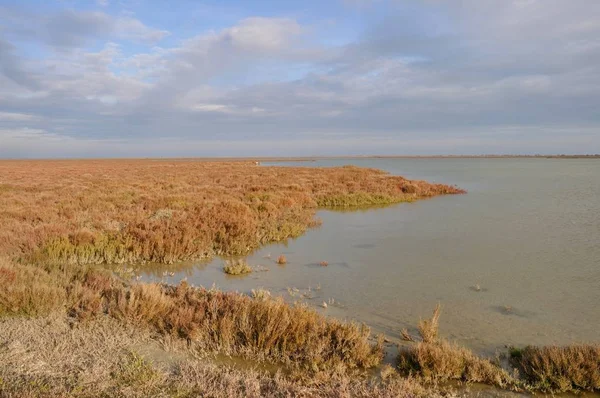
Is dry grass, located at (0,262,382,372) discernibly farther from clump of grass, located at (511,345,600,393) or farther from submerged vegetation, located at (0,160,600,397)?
clump of grass, located at (511,345,600,393)

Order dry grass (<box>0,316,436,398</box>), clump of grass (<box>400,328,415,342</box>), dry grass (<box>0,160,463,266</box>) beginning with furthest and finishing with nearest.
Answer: dry grass (<box>0,160,463,266</box>)
clump of grass (<box>400,328,415,342</box>)
dry grass (<box>0,316,436,398</box>)

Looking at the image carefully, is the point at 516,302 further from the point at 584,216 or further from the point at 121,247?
the point at 584,216

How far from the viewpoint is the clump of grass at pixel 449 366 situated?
516 centimetres

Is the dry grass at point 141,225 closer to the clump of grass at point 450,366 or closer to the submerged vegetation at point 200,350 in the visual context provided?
the submerged vegetation at point 200,350

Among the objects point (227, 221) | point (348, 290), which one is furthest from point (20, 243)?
point (348, 290)

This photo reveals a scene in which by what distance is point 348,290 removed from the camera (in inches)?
359

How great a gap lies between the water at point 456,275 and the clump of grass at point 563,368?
0.82 m

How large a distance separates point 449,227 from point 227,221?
9331 millimetres

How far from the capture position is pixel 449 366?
207 inches

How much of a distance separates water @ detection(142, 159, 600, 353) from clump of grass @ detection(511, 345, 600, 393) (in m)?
0.82

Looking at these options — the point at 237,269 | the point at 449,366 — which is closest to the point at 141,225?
the point at 237,269

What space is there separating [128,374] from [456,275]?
27.0 ft

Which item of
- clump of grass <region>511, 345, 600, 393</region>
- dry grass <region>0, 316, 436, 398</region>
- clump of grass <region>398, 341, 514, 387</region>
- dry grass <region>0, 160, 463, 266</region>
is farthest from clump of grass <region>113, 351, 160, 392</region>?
dry grass <region>0, 160, 463, 266</region>

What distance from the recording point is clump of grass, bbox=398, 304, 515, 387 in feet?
16.9
